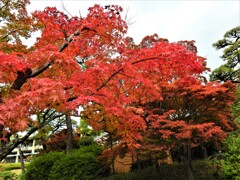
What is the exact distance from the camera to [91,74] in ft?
18.8

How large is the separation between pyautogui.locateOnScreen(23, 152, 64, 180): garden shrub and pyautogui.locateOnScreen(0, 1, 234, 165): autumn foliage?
7048 mm

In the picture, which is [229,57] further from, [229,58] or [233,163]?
[233,163]

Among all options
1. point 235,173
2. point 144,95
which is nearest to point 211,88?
point 144,95

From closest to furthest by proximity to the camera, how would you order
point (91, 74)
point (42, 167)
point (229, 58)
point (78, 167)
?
point (91, 74), point (78, 167), point (42, 167), point (229, 58)

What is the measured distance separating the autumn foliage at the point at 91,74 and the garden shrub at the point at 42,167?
7.05 m

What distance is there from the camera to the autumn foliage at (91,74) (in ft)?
14.7

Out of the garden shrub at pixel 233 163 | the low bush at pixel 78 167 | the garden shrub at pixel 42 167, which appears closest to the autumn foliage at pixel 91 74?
the garden shrub at pixel 233 163

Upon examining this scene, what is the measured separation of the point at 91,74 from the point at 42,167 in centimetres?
968

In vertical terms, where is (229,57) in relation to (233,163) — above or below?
above

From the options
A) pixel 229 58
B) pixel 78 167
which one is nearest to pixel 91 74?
pixel 78 167

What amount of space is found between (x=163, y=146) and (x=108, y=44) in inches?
192

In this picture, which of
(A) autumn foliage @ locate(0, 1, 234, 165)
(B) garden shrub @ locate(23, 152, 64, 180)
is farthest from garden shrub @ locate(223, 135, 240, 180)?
(B) garden shrub @ locate(23, 152, 64, 180)

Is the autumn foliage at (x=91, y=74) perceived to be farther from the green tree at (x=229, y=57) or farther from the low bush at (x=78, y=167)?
the green tree at (x=229, y=57)

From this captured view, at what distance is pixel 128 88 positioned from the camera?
8180 millimetres
